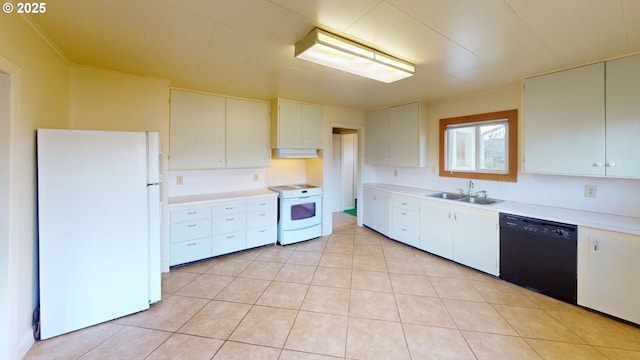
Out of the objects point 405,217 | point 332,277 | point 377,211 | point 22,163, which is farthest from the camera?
point 377,211

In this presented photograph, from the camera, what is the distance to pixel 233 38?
1902mm

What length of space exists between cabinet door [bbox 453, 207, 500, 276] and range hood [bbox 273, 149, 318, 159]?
2327 mm

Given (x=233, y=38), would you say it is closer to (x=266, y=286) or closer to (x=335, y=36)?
(x=335, y=36)

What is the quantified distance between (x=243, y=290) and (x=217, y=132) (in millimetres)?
2155

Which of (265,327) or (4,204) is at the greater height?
(4,204)

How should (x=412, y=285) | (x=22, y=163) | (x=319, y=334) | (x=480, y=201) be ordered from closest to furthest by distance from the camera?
(x=22, y=163), (x=319, y=334), (x=412, y=285), (x=480, y=201)

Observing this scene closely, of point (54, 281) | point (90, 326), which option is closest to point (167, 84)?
point (54, 281)

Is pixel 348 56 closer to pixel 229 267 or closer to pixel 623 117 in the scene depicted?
pixel 623 117

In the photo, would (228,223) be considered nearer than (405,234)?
Yes

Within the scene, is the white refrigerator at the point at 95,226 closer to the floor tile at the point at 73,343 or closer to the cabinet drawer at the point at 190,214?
the floor tile at the point at 73,343

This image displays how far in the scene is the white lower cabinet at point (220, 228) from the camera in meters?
3.07

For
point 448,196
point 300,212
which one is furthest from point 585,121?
point 300,212

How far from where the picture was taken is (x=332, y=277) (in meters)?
2.90

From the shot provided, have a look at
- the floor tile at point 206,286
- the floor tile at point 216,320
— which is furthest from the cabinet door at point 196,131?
the floor tile at point 216,320
